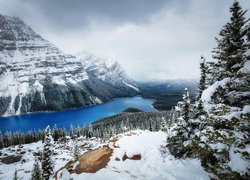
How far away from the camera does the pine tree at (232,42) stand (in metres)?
13.1

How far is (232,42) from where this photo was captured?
1362cm

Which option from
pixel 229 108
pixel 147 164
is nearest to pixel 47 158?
pixel 147 164

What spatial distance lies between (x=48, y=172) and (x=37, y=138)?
11283 centimetres

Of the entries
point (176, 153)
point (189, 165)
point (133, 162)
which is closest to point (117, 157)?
point (133, 162)

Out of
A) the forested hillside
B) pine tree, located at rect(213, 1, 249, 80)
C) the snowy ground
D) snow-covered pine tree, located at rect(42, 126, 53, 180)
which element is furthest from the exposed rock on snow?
pine tree, located at rect(213, 1, 249, 80)

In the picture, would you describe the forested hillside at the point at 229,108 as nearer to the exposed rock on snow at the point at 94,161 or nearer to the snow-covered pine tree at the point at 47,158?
the exposed rock on snow at the point at 94,161

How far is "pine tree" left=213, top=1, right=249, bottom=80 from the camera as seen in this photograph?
13086 mm

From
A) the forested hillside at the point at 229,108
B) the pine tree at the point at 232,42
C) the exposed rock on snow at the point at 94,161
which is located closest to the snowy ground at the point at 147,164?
the exposed rock on snow at the point at 94,161

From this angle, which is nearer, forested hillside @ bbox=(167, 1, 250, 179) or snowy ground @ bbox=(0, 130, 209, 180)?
forested hillside @ bbox=(167, 1, 250, 179)

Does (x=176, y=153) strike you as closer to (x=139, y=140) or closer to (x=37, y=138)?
(x=139, y=140)

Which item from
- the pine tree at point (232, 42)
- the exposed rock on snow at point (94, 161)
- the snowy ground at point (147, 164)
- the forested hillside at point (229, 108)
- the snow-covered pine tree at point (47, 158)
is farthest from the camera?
the snow-covered pine tree at point (47, 158)

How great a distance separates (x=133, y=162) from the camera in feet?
94.8

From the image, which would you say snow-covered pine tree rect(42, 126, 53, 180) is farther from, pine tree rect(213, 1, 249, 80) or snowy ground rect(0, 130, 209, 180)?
pine tree rect(213, 1, 249, 80)

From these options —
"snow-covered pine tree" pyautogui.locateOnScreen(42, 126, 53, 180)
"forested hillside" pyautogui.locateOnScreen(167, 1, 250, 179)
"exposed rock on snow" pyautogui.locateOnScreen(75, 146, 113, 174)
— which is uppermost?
"forested hillside" pyautogui.locateOnScreen(167, 1, 250, 179)
